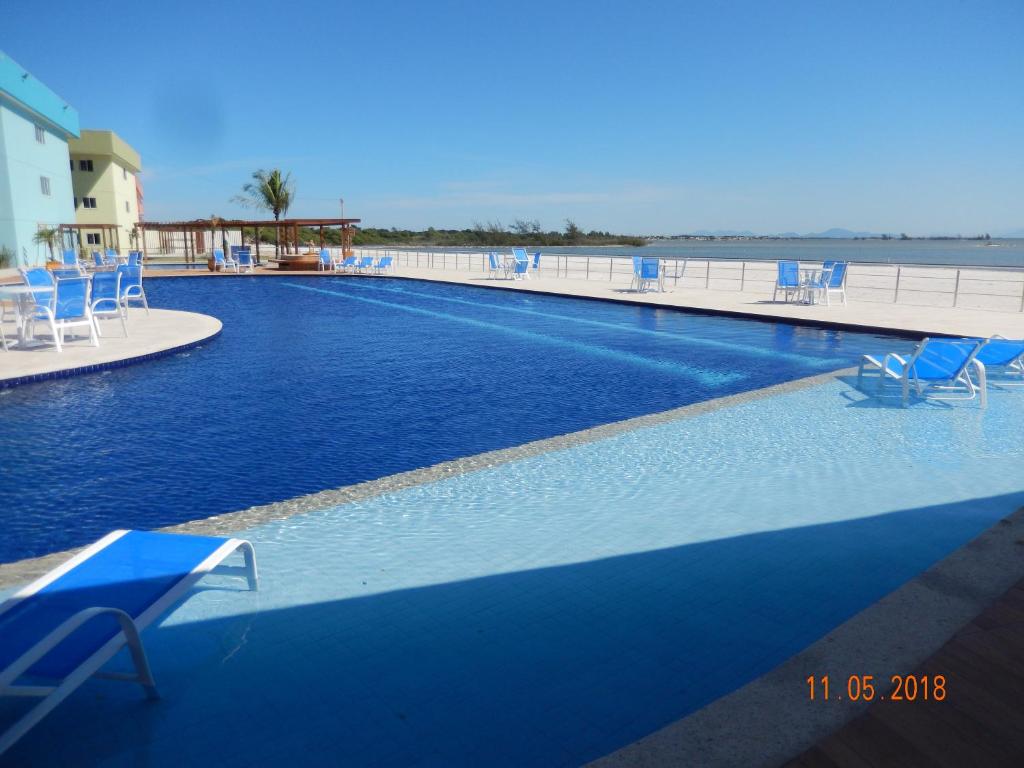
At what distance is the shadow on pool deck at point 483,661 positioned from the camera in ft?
6.32

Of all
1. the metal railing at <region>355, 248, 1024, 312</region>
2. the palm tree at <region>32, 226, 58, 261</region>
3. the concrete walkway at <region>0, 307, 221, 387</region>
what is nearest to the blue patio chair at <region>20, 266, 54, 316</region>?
the concrete walkway at <region>0, 307, 221, 387</region>

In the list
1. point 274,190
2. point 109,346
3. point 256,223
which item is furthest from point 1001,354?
point 274,190

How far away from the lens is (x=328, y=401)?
5.97 m

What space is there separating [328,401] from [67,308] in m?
3.26

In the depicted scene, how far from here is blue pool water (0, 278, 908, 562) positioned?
3.93 metres

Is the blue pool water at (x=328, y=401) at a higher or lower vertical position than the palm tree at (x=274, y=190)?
lower

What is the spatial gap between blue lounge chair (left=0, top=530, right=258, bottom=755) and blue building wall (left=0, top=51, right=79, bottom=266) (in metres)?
22.1

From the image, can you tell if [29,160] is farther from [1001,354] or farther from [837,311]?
[1001,354]

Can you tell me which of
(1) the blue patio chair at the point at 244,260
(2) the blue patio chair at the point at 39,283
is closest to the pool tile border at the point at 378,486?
(2) the blue patio chair at the point at 39,283

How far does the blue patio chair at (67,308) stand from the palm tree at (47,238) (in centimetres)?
1760

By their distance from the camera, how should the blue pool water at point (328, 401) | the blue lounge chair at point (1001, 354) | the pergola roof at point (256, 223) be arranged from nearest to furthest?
1. the blue pool water at point (328, 401)
2. the blue lounge chair at point (1001, 354)
3. the pergola roof at point (256, 223)

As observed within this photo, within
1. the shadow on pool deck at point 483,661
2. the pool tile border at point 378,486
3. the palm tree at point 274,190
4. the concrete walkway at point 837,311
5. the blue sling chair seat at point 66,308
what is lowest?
the shadow on pool deck at point 483,661

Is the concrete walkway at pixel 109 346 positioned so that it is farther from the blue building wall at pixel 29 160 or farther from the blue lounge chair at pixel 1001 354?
the blue building wall at pixel 29 160

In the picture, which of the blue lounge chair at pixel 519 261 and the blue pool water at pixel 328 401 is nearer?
the blue pool water at pixel 328 401
